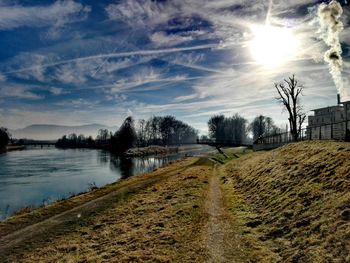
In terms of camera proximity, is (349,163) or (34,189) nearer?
(349,163)

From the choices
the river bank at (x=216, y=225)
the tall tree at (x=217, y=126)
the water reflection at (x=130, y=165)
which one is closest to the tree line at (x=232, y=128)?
the tall tree at (x=217, y=126)

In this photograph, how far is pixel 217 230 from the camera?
43.7 ft

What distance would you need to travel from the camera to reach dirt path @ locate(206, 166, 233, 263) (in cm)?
1075

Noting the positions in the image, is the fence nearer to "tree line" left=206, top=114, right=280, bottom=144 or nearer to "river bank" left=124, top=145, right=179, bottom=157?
"river bank" left=124, top=145, right=179, bottom=157

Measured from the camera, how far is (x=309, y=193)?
1361cm

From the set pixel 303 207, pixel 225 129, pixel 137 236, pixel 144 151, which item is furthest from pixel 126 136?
pixel 303 207

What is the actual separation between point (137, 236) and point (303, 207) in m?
7.71

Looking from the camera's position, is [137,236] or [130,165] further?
[130,165]

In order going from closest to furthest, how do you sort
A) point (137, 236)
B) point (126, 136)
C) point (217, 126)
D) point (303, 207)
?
point (303, 207), point (137, 236), point (126, 136), point (217, 126)

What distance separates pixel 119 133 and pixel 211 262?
114447mm

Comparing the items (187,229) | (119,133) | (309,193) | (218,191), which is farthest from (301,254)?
(119,133)

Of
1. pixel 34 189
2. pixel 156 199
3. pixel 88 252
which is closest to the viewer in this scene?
pixel 88 252

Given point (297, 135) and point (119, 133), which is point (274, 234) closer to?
point (297, 135)

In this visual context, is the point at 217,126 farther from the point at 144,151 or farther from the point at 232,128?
the point at 144,151
